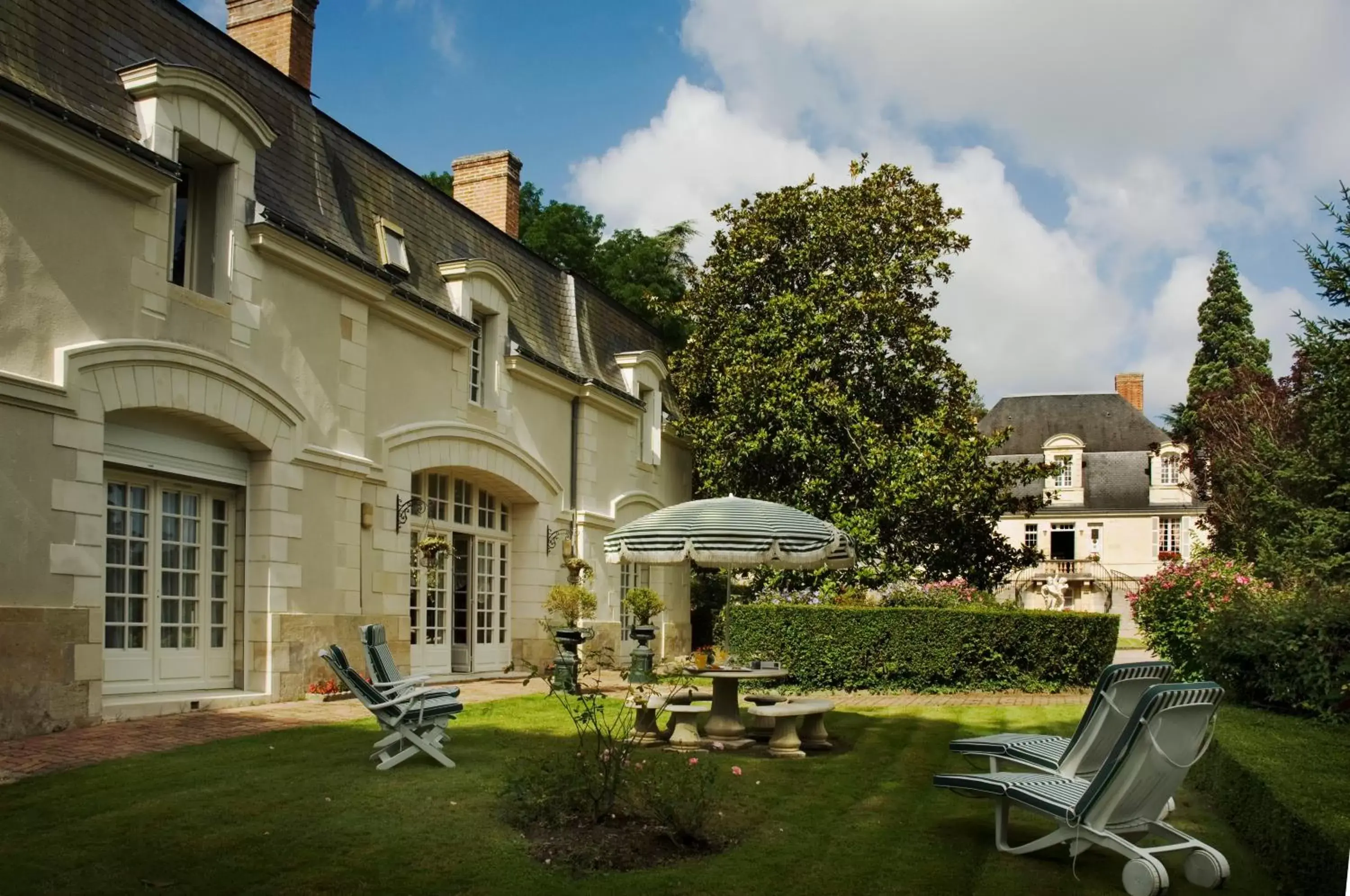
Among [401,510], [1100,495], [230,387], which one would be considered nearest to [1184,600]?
[401,510]

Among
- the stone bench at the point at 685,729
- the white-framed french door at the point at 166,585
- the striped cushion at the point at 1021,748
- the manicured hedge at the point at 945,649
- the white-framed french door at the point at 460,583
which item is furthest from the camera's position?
the white-framed french door at the point at 460,583

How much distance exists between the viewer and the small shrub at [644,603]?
792 inches

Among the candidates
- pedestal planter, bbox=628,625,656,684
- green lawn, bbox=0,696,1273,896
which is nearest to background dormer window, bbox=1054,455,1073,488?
pedestal planter, bbox=628,625,656,684

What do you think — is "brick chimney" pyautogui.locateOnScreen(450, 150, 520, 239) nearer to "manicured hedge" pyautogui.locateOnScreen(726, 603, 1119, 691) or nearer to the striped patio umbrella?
"manicured hedge" pyautogui.locateOnScreen(726, 603, 1119, 691)

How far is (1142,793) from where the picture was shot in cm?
552

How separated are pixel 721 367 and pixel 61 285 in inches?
548

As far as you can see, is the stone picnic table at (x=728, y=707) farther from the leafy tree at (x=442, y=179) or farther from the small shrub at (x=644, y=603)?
the leafy tree at (x=442, y=179)

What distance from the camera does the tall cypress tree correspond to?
37281 millimetres

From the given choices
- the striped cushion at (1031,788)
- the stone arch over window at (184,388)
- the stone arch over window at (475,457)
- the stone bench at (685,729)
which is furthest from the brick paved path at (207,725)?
the striped cushion at (1031,788)

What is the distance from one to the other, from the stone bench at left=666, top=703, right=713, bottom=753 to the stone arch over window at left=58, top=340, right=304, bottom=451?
5602mm

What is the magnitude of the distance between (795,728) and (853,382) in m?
12.8

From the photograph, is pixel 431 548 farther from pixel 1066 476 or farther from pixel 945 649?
pixel 1066 476

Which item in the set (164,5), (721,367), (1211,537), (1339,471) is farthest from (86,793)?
(1211,537)

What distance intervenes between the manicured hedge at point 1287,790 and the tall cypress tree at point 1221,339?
3121 centimetres
